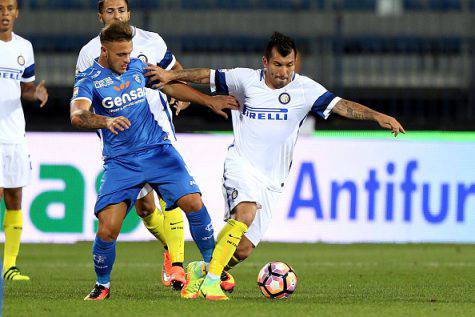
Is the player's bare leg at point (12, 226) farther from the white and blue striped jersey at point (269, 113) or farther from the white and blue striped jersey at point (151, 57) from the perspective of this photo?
the white and blue striped jersey at point (269, 113)

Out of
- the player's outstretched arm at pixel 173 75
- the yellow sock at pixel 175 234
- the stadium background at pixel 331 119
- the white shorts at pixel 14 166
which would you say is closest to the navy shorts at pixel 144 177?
the player's outstretched arm at pixel 173 75

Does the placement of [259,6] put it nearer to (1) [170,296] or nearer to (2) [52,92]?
(2) [52,92]

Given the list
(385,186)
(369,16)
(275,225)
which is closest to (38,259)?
(275,225)

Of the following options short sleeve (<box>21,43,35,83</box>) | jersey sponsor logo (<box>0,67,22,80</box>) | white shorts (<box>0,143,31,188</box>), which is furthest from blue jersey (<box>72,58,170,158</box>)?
short sleeve (<box>21,43,35,83</box>)

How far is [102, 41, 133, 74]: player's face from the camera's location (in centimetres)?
762

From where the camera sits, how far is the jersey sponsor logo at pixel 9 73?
962 cm

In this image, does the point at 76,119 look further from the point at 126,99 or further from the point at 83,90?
the point at 126,99

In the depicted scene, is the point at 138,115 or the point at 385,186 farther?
the point at 385,186

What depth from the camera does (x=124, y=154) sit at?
779 cm

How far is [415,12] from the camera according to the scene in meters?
16.3

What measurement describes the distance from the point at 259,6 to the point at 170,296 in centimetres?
937

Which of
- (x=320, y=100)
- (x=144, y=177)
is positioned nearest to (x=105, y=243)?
(x=144, y=177)

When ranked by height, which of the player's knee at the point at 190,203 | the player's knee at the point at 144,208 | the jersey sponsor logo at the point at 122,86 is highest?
the jersey sponsor logo at the point at 122,86

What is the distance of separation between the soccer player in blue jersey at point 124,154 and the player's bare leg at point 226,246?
0.84 ft
